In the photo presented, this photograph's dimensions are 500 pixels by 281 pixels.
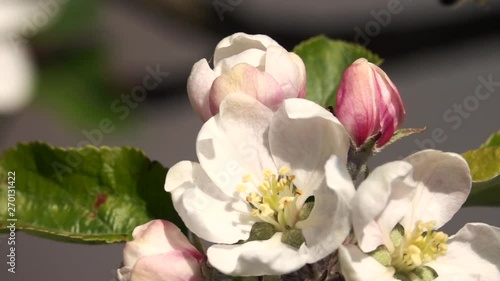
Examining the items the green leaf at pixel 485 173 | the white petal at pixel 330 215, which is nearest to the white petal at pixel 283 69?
the white petal at pixel 330 215

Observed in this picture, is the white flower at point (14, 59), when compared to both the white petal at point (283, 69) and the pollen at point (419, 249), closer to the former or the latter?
the white petal at point (283, 69)

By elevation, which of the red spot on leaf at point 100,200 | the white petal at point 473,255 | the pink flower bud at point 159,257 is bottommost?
the white petal at point 473,255

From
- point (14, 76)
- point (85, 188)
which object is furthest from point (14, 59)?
point (85, 188)

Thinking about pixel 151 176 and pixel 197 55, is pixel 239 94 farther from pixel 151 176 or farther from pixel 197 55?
pixel 197 55

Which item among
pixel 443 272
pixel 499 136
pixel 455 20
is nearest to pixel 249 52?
pixel 443 272

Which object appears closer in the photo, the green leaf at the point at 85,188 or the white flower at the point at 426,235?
the white flower at the point at 426,235
